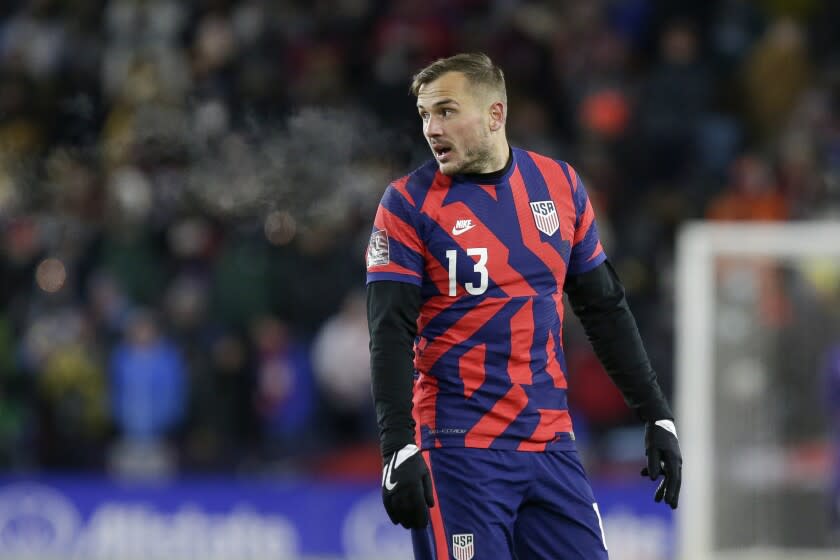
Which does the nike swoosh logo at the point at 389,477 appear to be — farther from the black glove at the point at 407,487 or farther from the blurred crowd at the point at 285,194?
the blurred crowd at the point at 285,194

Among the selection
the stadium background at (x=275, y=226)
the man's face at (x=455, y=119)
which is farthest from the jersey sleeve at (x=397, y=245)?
the stadium background at (x=275, y=226)

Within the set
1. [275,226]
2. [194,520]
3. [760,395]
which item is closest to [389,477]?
[760,395]

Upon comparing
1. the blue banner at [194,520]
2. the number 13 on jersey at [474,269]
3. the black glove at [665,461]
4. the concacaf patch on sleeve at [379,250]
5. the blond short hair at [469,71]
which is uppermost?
the blond short hair at [469,71]

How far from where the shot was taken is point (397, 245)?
4.04 metres

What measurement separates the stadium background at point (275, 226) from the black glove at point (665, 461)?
5.34 meters

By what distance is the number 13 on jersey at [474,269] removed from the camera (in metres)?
4.05

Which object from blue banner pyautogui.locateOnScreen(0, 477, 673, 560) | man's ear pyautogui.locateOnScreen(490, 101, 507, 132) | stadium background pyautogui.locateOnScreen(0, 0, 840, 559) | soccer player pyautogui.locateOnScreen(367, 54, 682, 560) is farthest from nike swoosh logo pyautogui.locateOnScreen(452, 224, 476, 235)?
blue banner pyautogui.locateOnScreen(0, 477, 673, 560)

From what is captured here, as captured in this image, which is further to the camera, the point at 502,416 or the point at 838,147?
the point at 838,147

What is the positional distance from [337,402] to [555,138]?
255 centimetres

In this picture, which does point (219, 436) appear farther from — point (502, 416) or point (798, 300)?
point (502, 416)

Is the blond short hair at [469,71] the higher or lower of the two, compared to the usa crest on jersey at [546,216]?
higher

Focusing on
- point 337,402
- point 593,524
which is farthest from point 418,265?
point 337,402

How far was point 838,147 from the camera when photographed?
10164mm

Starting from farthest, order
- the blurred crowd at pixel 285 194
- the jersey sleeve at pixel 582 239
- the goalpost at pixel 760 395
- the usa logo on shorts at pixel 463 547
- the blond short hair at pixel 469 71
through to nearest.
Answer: the blurred crowd at pixel 285 194
the goalpost at pixel 760 395
the jersey sleeve at pixel 582 239
the blond short hair at pixel 469 71
the usa logo on shorts at pixel 463 547
